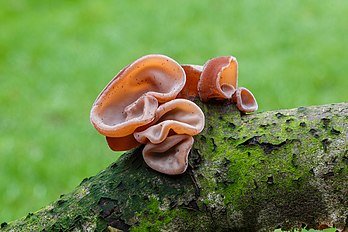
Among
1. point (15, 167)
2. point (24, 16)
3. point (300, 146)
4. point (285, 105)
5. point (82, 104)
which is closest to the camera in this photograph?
point (300, 146)

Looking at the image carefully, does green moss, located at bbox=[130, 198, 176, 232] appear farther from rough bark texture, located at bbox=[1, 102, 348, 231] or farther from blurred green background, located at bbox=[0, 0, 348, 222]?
blurred green background, located at bbox=[0, 0, 348, 222]

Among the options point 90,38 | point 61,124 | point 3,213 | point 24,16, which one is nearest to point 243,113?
point 3,213

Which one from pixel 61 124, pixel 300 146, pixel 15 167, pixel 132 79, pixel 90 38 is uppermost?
pixel 90 38

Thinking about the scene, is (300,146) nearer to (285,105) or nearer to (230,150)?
(230,150)

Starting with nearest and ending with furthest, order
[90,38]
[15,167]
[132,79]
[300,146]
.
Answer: [300,146] < [132,79] < [15,167] < [90,38]

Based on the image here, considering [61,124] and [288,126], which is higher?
[61,124]

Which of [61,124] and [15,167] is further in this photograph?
[61,124]

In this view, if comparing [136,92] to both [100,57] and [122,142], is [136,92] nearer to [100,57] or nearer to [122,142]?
[122,142]

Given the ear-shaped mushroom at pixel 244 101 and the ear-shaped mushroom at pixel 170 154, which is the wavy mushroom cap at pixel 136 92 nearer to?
the ear-shaped mushroom at pixel 170 154
